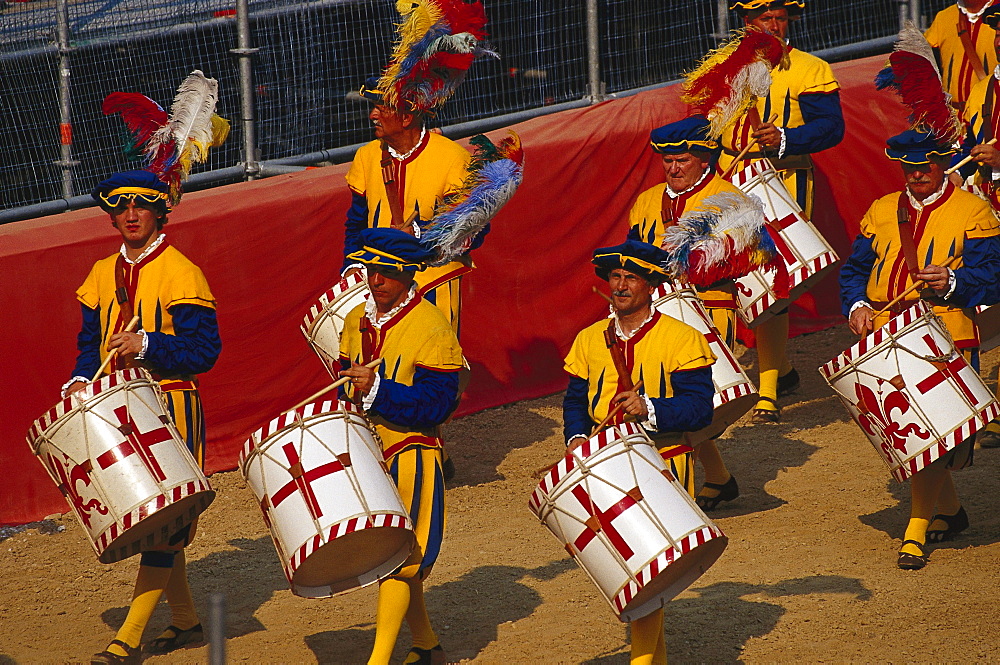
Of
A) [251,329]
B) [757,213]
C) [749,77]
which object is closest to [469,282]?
[251,329]

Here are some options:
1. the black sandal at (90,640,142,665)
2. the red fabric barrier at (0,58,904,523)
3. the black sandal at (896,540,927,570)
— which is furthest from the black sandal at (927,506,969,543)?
the black sandal at (90,640,142,665)

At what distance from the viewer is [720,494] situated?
7.71m

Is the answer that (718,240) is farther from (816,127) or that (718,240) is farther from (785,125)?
(785,125)

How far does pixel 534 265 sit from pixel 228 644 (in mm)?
3889

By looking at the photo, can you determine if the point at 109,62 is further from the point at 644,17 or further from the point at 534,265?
the point at 644,17

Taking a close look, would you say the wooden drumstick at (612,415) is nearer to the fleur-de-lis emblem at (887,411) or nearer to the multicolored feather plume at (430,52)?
the fleur-de-lis emblem at (887,411)

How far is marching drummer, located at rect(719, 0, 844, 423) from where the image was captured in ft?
28.2

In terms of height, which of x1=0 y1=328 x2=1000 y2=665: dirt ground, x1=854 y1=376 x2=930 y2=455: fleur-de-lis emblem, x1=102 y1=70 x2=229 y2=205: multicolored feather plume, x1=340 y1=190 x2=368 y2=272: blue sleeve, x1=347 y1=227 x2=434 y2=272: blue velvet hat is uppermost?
x1=102 y1=70 x2=229 y2=205: multicolored feather plume

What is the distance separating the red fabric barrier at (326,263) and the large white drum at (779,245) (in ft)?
5.90

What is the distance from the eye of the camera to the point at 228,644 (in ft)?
20.9

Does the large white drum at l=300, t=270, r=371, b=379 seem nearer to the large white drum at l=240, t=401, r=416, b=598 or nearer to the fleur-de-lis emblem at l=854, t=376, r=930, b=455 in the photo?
the large white drum at l=240, t=401, r=416, b=598

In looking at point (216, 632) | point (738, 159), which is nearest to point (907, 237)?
point (738, 159)

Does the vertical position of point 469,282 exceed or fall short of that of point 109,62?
it falls short

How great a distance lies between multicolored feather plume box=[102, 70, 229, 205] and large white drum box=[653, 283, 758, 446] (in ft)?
7.79
